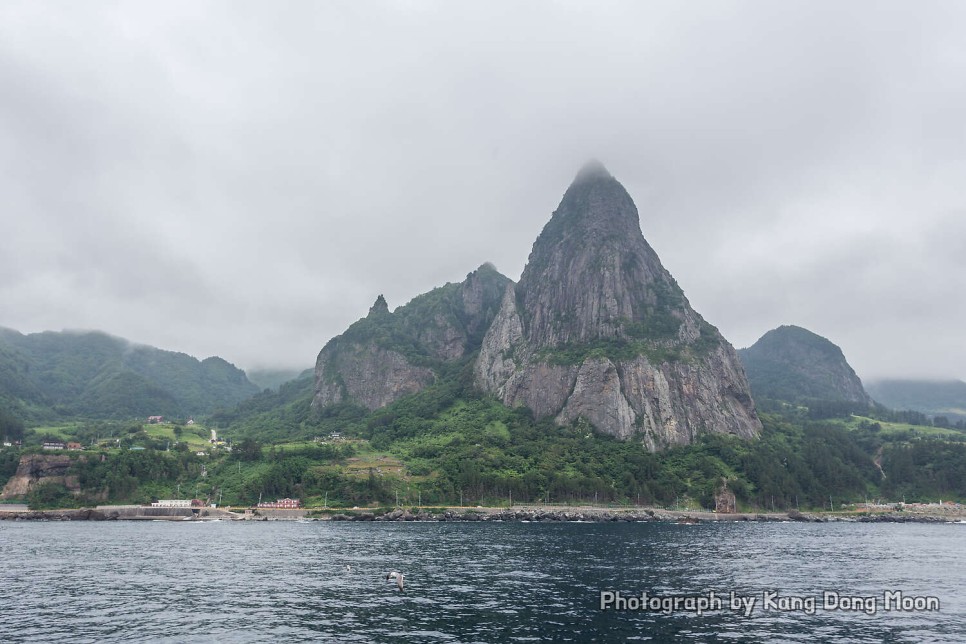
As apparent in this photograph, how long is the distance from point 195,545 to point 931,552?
150 meters

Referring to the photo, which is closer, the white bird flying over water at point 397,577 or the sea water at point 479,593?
the sea water at point 479,593

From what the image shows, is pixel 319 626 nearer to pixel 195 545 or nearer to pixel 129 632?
pixel 129 632

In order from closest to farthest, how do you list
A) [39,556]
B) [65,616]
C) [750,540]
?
1. [65,616]
2. [39,556]
3. [750,540]

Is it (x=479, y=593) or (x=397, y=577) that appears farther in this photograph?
(x=397, y=577)

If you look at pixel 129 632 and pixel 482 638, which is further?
pixel 129 632

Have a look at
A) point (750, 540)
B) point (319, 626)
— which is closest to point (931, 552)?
point (750, 540)

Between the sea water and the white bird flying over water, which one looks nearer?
the sea water

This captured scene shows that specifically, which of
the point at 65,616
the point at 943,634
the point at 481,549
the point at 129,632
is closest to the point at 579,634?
the point at 943,634

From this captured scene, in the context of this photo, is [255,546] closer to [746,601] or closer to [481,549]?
[481,549]

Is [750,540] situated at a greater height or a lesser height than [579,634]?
lesser

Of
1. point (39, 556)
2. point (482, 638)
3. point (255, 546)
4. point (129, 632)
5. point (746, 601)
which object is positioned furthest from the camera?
point (255, 546)

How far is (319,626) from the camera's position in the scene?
5225cm

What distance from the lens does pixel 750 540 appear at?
142 metres

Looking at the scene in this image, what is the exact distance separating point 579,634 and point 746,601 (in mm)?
25697
